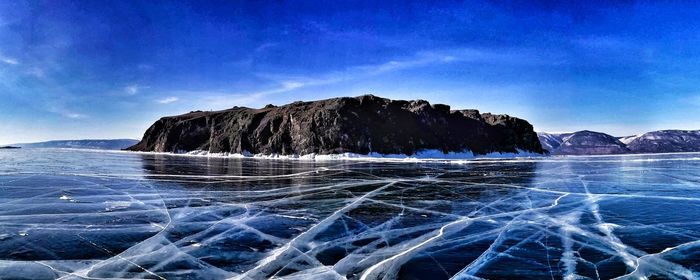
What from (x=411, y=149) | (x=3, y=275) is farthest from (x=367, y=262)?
(x=411, y=149)

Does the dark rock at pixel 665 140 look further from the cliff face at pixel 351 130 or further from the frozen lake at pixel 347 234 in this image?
the frozen lake at pixel 347 234

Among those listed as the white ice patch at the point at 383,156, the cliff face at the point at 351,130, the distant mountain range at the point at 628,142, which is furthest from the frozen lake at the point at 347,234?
the distant mountain range at the point at 628,142

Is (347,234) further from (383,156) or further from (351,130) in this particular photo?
(351,130)

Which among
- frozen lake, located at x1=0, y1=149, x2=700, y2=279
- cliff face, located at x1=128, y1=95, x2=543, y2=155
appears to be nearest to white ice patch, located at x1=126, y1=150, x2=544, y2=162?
cliff face, located at x1=128, y1=95, x2=543, y2=155

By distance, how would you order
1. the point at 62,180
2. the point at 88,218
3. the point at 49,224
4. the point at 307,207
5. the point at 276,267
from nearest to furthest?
the point at 276,267 < the point at 49,224 < the point at 88,218 < the point at 307,207 < the point at 62,180

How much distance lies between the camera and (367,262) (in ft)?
24.8

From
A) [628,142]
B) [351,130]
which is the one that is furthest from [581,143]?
[351,130]

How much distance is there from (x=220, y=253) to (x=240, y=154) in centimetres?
8415

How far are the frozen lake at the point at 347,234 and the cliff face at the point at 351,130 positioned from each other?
61.8 m

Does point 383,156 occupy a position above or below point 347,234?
above

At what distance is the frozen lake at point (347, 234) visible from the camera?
23.5 feet

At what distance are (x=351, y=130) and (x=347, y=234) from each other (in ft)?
232

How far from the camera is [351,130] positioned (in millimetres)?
80625

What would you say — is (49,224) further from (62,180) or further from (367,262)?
(62,180)
